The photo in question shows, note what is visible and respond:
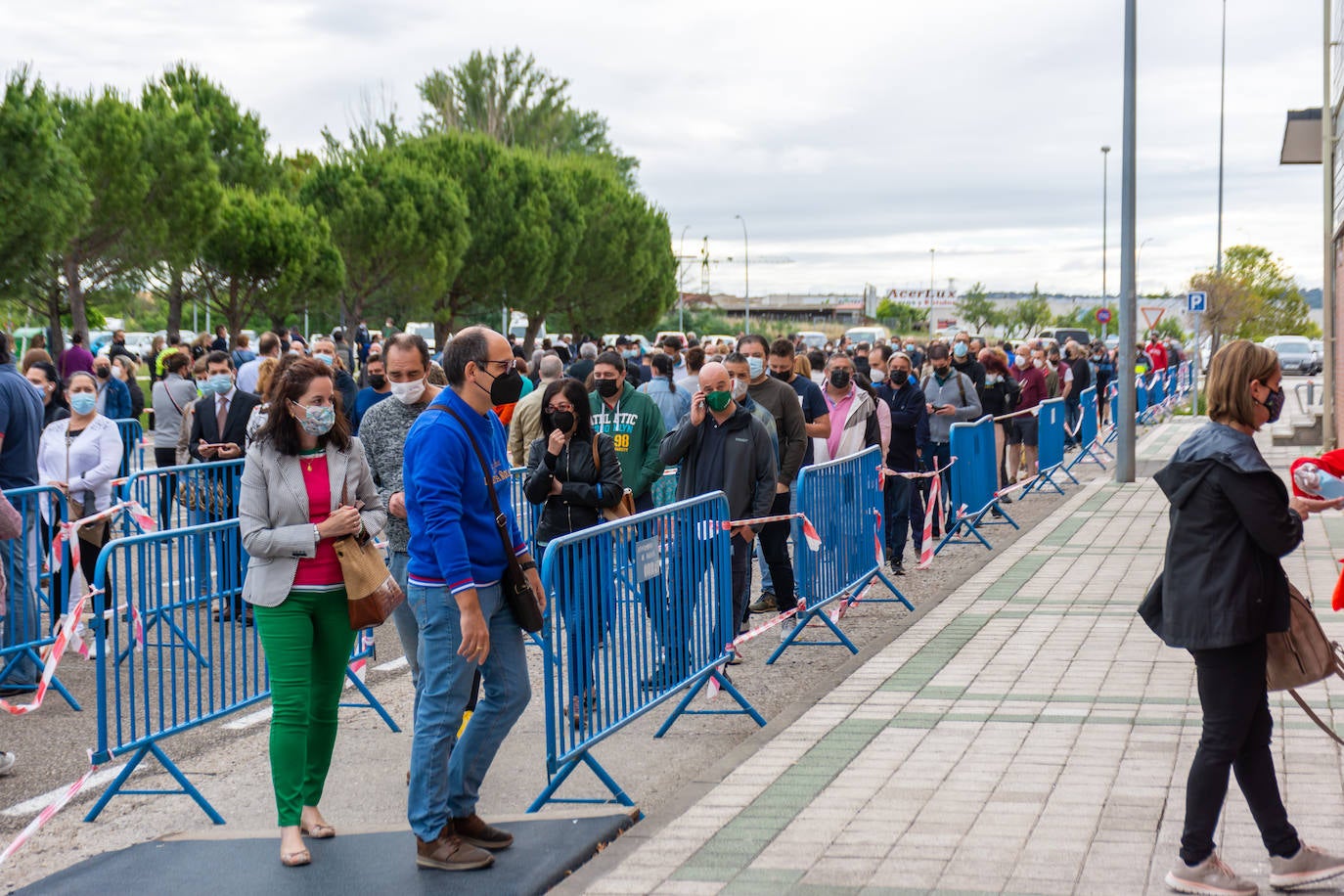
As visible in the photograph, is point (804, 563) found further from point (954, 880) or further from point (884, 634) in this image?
point (954, 880)

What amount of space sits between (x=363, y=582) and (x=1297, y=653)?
3138 millimetres

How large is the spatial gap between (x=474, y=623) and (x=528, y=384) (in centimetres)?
1204

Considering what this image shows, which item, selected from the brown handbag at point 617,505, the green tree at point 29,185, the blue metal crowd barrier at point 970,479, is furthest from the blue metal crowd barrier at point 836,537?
the green tree at point 29,185

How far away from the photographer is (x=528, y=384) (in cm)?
1655

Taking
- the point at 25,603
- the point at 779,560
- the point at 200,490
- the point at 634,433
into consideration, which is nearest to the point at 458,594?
the point at 634,433

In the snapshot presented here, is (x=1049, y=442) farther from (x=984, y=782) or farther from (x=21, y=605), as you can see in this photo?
(x=21, y=605)

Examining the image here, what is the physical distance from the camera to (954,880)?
462 cm

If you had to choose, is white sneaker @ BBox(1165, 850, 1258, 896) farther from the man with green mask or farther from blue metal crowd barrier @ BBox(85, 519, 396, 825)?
the man with green mask

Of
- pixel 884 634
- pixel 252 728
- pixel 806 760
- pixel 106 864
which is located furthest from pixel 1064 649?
pixel 106 864

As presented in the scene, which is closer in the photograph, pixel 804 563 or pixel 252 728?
pixel 252 728

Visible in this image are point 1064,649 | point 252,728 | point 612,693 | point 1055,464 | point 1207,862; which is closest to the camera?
point 1207,862

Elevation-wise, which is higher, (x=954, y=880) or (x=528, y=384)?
(x=528, y=384)

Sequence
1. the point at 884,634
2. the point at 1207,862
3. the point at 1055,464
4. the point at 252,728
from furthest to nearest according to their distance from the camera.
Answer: the point at 1055,464, the point at 884,634, the point at 252,728, the point at 1207,862

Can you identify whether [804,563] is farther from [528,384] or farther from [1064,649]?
[528,384]
